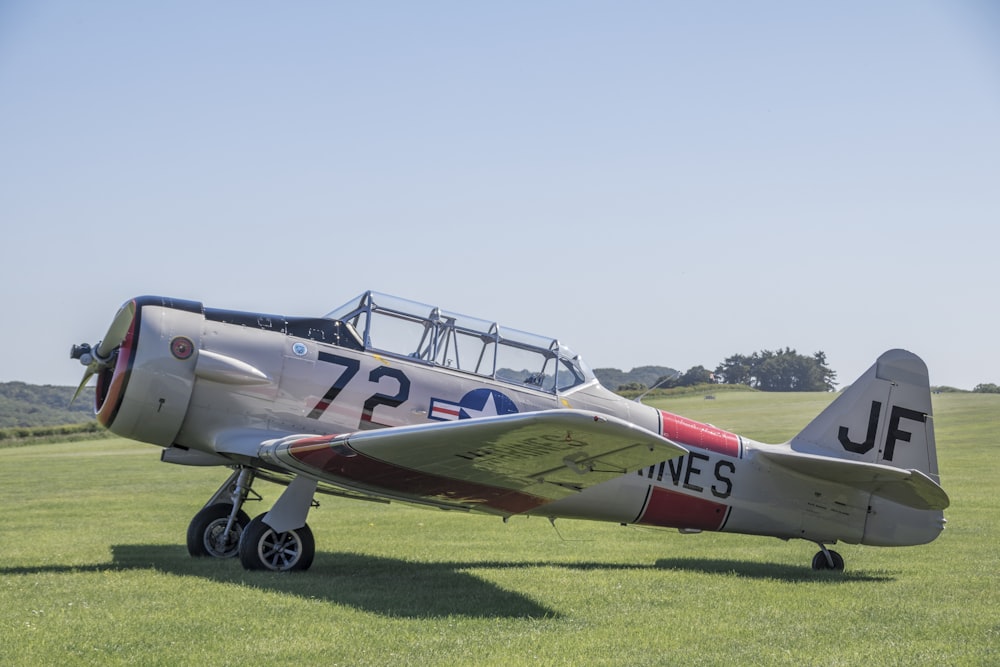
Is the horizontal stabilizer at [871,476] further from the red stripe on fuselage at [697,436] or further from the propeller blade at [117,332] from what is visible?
the propeller blade at [117,332]

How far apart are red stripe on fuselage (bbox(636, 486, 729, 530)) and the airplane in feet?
0.06

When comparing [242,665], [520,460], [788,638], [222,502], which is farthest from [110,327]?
[788,638]

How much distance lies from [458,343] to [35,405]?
179m

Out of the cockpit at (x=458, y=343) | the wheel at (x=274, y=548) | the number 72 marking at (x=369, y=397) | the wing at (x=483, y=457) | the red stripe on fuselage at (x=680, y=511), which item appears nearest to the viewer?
the wing at (x=483, y=457)

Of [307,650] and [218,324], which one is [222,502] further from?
[307,650]

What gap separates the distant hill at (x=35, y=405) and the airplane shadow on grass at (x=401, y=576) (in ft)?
500

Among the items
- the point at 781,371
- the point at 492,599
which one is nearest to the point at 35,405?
the point at 781,371

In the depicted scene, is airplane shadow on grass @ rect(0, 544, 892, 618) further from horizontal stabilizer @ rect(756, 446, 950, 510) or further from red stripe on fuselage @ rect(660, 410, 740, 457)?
red stripe on fuselage @ rect(660, 410, 740, 457)

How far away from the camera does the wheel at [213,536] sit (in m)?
10.7

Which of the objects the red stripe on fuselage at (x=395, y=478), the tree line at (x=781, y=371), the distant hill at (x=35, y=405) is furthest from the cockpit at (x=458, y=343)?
the distant hill at (x=35, y=405)

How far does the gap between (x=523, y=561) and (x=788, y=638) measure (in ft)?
15.4

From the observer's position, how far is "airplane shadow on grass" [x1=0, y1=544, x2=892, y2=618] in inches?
307

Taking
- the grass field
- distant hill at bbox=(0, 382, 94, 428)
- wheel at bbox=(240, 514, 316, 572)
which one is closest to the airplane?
wheel at bbox=(240, 514, 316, 572)

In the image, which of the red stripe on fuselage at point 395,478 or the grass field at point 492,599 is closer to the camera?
the grass field at point 492,599
